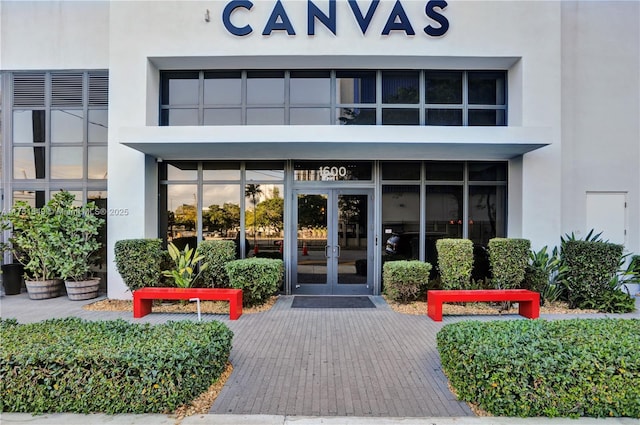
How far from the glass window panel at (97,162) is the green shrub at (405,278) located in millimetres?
8219

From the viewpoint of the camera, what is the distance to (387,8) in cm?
778

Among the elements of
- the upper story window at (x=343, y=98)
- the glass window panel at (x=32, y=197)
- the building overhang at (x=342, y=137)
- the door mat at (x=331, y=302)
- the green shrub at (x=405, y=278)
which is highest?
the upper story window at (x=343, y=98)

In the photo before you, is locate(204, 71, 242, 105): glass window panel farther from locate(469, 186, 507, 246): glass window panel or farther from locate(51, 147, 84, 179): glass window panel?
locate(469, 186, 507, 246): glass window panel

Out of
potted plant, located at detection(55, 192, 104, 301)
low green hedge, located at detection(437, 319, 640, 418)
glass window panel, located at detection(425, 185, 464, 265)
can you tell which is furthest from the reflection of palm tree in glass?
low green hedge, located at detection(437, 319, 640, 418)

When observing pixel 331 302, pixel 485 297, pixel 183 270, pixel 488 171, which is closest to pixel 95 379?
pixel 183 270

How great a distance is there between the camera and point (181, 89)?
861 cm

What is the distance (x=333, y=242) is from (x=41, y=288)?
7.45 metres

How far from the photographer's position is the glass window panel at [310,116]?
27.5 ft

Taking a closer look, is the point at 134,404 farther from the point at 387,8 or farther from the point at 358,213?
the point at 387,8

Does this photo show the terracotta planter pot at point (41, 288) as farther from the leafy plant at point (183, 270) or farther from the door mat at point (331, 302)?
the door mat at point (331, 302)

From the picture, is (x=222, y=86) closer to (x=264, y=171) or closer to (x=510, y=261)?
(x=264, y=171)

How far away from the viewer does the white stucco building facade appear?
7801mm

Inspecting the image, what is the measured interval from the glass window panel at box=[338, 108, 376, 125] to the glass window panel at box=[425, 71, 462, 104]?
1585mm

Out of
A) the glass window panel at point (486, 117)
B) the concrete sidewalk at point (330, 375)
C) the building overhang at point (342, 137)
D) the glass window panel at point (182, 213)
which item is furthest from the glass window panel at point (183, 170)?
the glass window panel at point (486, 117)
